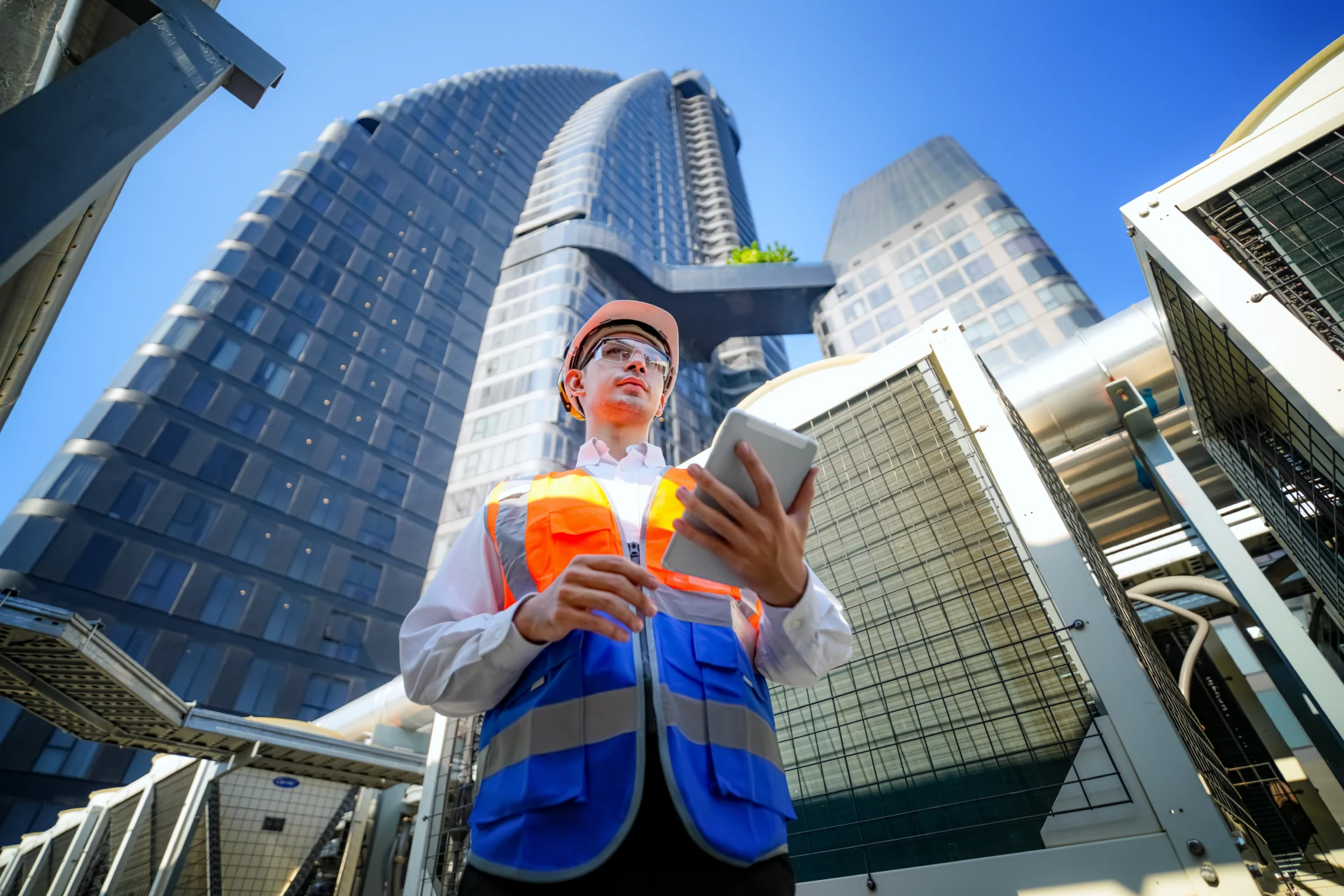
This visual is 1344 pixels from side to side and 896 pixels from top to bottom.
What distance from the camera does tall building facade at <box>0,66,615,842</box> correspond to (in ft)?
61.7

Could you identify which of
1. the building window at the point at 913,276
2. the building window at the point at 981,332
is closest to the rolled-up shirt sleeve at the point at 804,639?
the building window at the point at 981,332

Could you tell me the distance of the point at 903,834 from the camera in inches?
151

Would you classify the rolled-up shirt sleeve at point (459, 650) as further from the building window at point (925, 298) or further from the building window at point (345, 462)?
the building window at point (925, 298)

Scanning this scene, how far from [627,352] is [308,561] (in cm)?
2606

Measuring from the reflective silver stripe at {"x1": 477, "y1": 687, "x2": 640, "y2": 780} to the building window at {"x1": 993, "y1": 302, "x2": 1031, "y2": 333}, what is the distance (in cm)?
2750

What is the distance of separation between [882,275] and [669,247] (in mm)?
22790

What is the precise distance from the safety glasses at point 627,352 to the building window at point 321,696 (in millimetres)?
24344

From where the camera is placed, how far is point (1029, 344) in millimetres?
23531

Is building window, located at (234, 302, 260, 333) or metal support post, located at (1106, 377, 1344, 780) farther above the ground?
building window, located at (234, 302, 260, 333)

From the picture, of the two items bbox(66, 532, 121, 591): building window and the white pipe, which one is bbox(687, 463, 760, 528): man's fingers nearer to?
the white pipe

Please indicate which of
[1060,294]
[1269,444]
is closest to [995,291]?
[1060,294]

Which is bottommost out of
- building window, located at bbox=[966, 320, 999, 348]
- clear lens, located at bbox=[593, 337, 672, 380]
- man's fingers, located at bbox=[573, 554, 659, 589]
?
man's fingers, located at bbox=[573, 554, 659, 589]

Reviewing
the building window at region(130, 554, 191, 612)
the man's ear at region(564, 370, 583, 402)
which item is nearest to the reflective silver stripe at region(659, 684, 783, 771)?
the man's ear at region(564, 370, 583, 402)

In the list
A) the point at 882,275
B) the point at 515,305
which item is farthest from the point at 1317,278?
the point at 515,305
